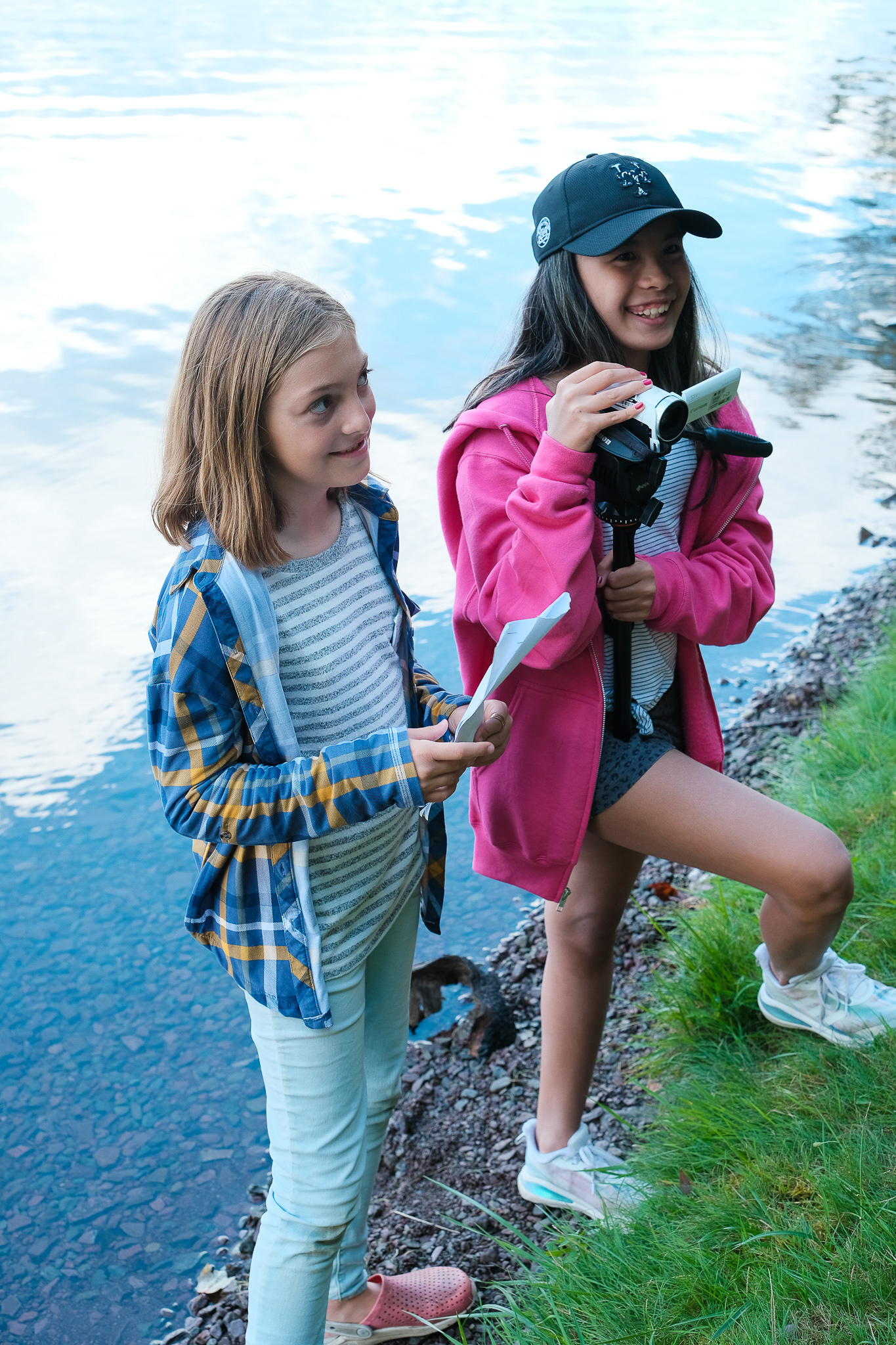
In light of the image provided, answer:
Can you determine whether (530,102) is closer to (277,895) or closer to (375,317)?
(375,317)

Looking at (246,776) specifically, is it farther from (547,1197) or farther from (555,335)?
(547,1197)

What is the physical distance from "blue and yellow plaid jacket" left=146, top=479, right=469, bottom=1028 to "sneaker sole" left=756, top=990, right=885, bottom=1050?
0.98m

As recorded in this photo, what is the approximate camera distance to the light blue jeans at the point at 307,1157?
1.62 m

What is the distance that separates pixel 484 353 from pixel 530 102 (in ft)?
22.7

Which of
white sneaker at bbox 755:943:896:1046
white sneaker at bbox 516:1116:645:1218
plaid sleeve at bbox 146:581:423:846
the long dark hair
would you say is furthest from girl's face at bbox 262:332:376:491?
white sneaker at bbox 516:1116:645:1218

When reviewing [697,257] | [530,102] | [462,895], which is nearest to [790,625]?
[462,895]

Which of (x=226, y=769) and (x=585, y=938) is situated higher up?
(x=226, y=769)

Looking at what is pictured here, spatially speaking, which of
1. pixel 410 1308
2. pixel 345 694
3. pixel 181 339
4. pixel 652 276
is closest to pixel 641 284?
pixel 652 276

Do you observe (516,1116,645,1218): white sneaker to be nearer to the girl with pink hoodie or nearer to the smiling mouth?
the girl with pink hoodie

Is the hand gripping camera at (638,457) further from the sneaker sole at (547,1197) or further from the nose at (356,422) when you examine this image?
the sneaker sole at (547,1197)

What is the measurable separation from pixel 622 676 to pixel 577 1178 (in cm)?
96

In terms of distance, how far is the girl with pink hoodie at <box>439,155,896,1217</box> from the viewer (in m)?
1.75

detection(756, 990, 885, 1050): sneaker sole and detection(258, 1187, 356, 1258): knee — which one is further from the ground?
detection(258, 1187, 356, 1258): knee

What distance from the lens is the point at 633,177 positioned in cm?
186
